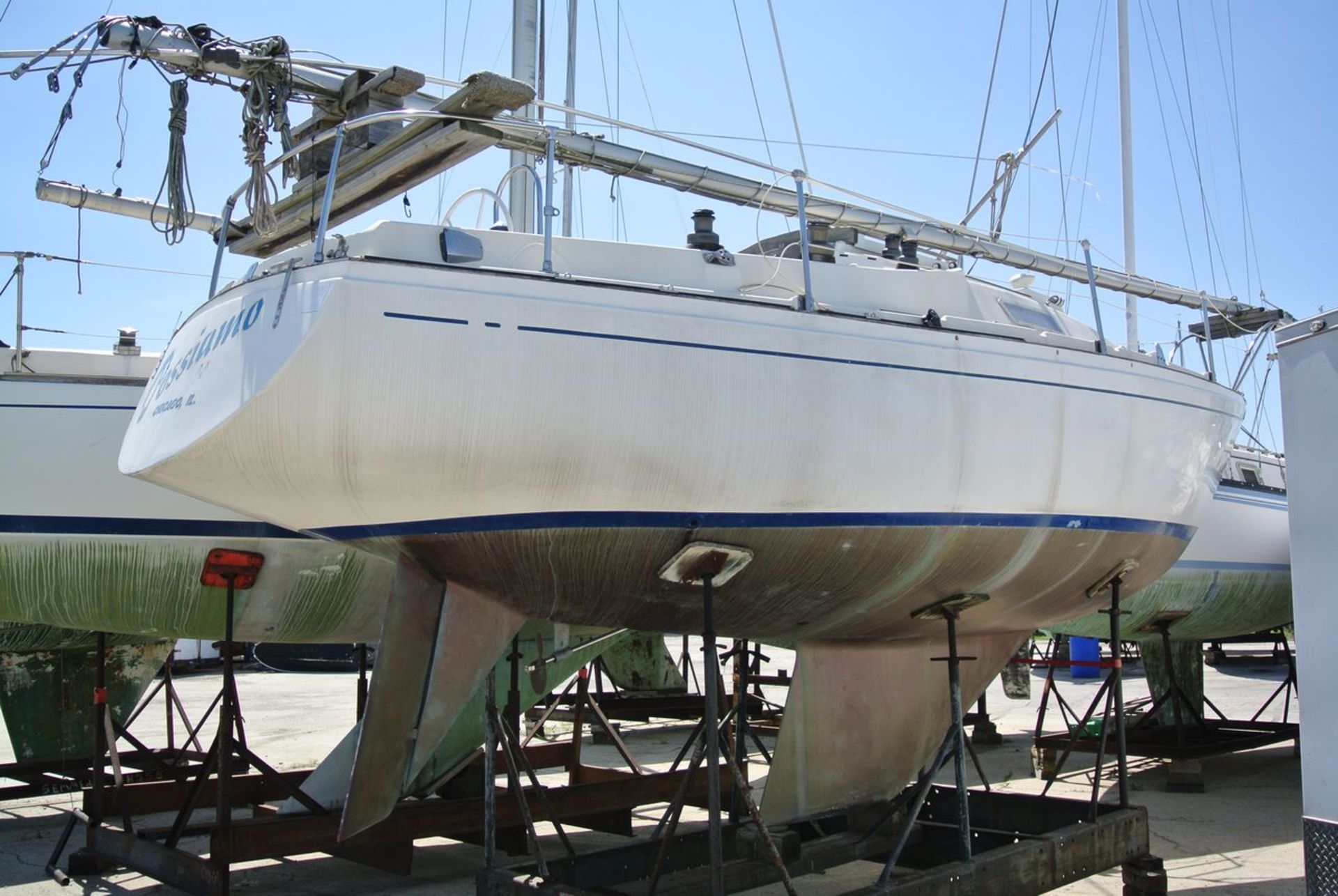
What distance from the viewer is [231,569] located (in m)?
6.20

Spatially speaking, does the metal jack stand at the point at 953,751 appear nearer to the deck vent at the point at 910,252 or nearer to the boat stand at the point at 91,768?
the deck vent at the point at 910,252

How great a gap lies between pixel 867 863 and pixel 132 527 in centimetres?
442

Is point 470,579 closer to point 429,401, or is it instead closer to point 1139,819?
point 429,401

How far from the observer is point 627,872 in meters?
4.86

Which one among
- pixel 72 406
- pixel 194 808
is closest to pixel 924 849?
pixel 194 808

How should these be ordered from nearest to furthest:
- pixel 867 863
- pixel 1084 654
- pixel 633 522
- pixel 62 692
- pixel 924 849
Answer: pixel 633 522 → pixel 924 849 → pixel 867 863 → pixel 62 692 → pixel 1084 654

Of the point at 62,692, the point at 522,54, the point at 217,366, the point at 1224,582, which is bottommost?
the point at 62,692

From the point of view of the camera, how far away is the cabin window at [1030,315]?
5508mm

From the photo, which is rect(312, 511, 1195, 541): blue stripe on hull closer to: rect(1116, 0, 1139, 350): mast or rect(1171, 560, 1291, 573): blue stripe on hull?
rect(1171, 560, 1291, 573): blue stripe on hull

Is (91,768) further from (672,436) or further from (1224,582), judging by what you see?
(1224,582)

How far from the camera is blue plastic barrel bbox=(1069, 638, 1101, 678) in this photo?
2038cm

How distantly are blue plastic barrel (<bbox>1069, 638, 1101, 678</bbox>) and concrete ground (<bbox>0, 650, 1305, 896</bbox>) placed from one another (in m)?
6.00

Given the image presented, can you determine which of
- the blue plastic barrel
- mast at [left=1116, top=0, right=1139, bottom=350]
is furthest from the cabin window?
the blue plastic barrel

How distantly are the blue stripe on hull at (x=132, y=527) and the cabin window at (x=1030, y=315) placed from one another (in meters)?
3.69
